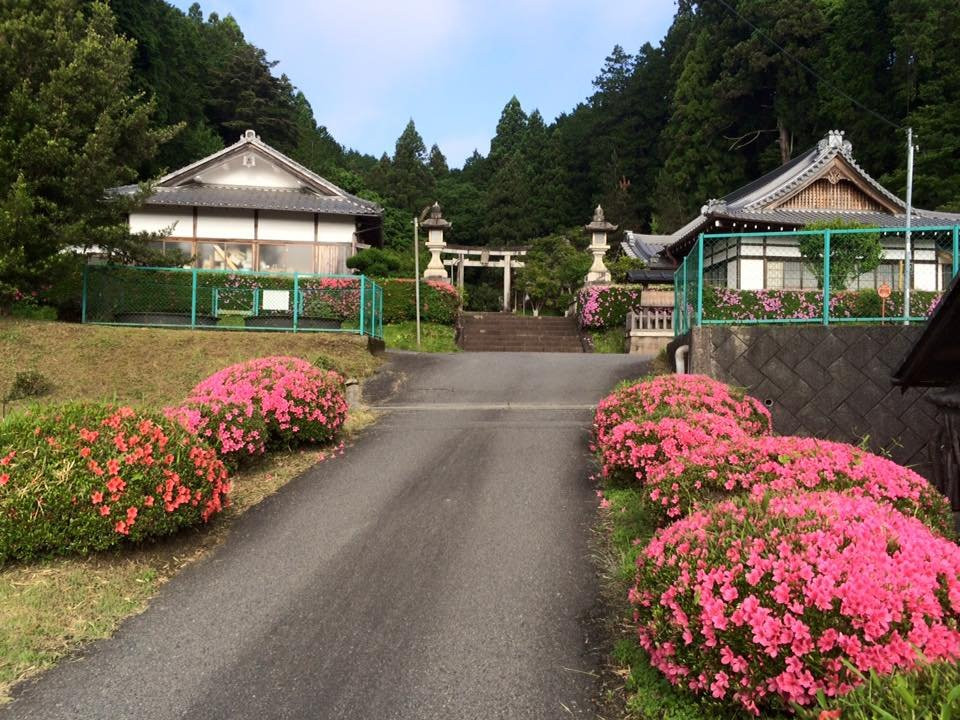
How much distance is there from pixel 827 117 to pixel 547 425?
117ft

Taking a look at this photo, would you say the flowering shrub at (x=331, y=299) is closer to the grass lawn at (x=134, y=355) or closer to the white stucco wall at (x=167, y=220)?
the grass lawn at (x=134, y=355)

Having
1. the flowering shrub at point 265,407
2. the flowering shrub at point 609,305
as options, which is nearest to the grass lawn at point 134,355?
the flowering shrub at point 265,407

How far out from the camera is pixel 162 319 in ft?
45.7

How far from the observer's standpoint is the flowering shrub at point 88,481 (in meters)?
4.24

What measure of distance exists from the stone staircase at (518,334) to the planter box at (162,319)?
9307 millimetres

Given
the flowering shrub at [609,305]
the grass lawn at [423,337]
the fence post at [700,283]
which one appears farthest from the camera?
the flowering shrub at [609,305]

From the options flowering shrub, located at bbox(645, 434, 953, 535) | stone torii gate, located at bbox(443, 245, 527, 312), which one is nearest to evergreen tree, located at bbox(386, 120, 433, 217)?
stone torii gate, located at bbox(443, 245, 527, 312)

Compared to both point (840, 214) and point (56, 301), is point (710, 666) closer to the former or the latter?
point (56, 301)

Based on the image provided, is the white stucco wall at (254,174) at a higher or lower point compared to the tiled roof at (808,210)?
higher

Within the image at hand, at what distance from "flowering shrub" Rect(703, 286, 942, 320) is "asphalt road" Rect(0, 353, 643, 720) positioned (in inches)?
160

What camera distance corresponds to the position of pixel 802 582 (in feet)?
8.37

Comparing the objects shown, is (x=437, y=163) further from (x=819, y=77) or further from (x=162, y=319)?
(x=162, y=319)

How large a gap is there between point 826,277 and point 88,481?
9437 millimetres

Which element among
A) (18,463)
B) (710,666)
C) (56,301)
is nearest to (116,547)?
(18,463)
